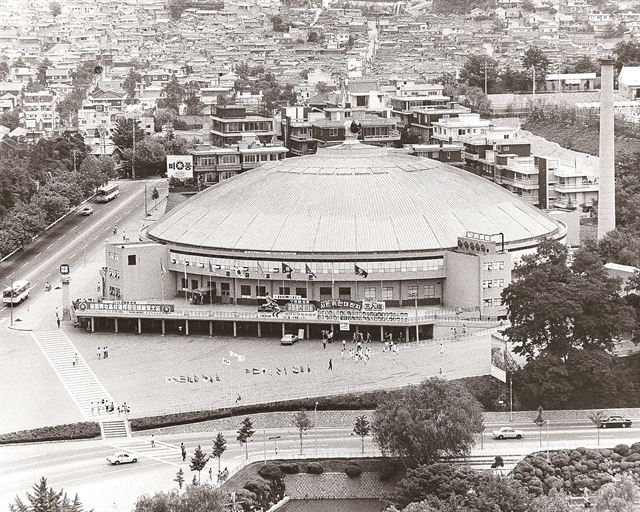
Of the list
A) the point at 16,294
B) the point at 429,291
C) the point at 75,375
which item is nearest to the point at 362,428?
the point at 75,375

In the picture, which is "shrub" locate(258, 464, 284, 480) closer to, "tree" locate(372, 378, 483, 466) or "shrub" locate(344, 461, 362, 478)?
"shrub" locate(344, 461, 362, 478)

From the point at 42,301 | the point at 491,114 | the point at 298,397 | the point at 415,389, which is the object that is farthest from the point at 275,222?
the point at 491,114

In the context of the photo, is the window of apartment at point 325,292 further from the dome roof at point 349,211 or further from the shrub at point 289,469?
the shrub at point 289,469

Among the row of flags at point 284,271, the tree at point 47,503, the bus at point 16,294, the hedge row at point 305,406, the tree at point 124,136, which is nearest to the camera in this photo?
the tree at point 47,503

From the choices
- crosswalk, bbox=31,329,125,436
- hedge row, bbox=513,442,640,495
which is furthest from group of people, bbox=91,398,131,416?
hedge row, bbox=513,442,640,495

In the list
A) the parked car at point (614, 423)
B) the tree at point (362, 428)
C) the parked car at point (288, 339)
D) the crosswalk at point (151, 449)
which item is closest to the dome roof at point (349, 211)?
the parked car at point (288, 339)
